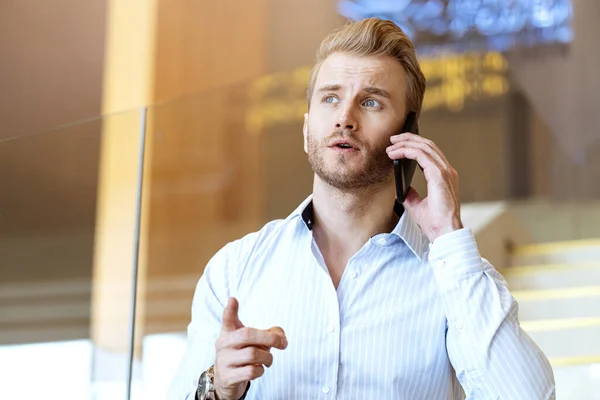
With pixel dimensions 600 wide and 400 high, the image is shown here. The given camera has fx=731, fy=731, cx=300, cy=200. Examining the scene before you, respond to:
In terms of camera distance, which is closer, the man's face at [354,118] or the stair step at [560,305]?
the man's face at [354,118]

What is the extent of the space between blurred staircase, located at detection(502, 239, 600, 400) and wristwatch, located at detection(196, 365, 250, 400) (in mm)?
1635

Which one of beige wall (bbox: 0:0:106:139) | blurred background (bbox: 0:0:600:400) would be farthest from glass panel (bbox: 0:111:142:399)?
beige wall (bbox: 0:0:106:139)

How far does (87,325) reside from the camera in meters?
2.41

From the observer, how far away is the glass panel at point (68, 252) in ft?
5.81

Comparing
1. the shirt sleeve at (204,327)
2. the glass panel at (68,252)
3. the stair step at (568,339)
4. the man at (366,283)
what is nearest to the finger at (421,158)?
the man at (366,283)

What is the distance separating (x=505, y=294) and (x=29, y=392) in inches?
45.1

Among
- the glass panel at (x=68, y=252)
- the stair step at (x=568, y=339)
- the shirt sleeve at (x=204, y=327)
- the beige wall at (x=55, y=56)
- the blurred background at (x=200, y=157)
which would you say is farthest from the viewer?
the beige wall at (x=55, y=56)

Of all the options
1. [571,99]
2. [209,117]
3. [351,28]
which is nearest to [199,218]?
[209,117]

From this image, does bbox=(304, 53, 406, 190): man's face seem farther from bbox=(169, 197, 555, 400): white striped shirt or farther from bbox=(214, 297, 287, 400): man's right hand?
bbox=(214, 297, 287, 400): man's right hand

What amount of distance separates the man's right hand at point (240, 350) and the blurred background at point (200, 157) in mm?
755

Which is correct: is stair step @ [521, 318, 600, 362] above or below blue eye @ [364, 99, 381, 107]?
below

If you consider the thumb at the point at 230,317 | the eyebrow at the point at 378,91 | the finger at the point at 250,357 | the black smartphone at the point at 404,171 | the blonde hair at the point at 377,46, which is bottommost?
the finger at the point at 250,357

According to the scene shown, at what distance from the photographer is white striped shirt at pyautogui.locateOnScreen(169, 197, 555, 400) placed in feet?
4.44

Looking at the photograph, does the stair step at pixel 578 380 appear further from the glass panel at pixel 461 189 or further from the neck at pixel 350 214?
the neck at pixel 350 214
